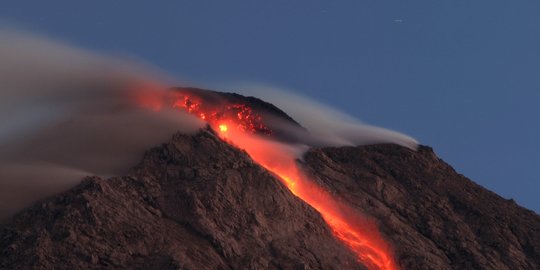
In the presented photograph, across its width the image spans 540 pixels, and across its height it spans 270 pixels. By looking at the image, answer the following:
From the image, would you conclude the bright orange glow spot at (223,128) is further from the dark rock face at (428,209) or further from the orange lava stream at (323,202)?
the dark rock face at (428,209)

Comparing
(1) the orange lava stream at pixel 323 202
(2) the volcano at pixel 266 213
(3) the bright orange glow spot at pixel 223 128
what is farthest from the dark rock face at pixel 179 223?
(3) the bright orange glow spot at pixel 223 128

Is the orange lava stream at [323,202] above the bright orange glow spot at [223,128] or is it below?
below

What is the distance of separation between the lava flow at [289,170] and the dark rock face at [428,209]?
1.01 meters

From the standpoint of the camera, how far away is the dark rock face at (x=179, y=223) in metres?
67.3

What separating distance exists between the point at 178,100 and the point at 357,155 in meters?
15.0

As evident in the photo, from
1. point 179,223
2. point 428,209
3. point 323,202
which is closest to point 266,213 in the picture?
point 179,223

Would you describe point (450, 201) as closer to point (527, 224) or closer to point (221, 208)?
point (527, 224)

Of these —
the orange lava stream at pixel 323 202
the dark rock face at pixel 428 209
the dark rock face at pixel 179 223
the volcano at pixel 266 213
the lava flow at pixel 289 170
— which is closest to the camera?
the dark rock face at pixel 179 223

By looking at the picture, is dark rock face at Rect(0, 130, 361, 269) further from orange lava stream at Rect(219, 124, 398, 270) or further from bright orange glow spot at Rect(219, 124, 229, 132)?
bright orange glow spot at Rect(219, 124, 229, 132)

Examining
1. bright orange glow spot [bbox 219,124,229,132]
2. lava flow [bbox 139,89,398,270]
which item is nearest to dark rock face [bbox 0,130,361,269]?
lava flow [bbox 139,89,398,270]

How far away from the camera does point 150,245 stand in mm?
68938

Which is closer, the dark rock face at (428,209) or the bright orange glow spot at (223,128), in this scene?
the dark rock face at (428,209)

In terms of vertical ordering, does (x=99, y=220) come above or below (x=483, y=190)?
below

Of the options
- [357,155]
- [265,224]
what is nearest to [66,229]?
[265,224]
